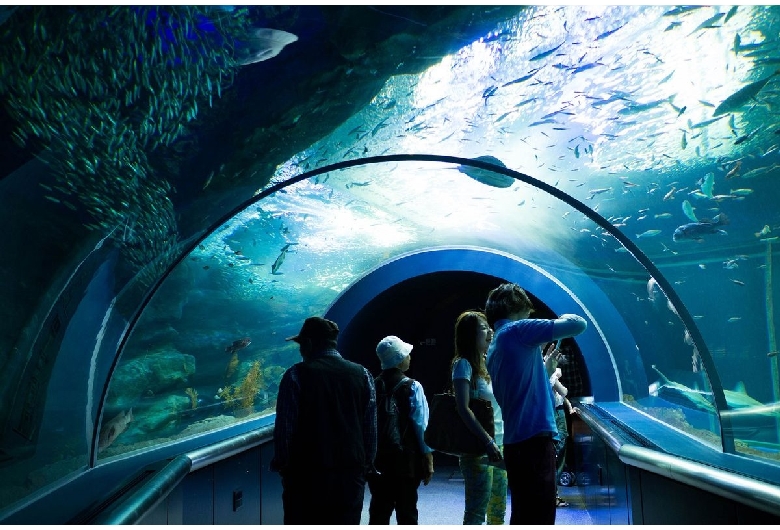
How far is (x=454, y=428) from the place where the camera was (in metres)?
4.29

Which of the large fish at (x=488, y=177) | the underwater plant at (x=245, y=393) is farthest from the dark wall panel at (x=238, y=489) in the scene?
the underwater plant at (x=245, y=393)

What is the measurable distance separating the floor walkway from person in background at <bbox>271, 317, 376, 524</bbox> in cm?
335

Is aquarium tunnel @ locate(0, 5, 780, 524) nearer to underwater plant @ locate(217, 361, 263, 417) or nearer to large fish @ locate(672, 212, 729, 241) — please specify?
large fish @ locate(672, 212, 729, 241)

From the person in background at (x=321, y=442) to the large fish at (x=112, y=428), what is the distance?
4189mm

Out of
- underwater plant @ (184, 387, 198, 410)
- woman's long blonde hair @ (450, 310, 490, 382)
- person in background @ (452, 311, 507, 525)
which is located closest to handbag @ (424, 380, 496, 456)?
person in background @ (452, 311, 507, 525)

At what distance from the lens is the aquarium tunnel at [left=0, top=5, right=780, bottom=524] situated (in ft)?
12.7

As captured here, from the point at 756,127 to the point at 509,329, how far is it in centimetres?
371

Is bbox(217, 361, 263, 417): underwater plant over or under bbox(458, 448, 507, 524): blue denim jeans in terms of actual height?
over

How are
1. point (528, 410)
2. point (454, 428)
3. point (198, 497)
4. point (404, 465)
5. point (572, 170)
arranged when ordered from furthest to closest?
point (572, 170)
point (198, 497)
point (404, 465)
point (454, 428)
point (528, 410)

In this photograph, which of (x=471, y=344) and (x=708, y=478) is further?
(x=471, y=344)

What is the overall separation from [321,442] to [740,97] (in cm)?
437

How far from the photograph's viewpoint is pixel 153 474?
12.8 ft

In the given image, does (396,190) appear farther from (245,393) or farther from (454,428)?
(245,393)

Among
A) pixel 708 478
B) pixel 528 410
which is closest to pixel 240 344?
pixel 528 410
